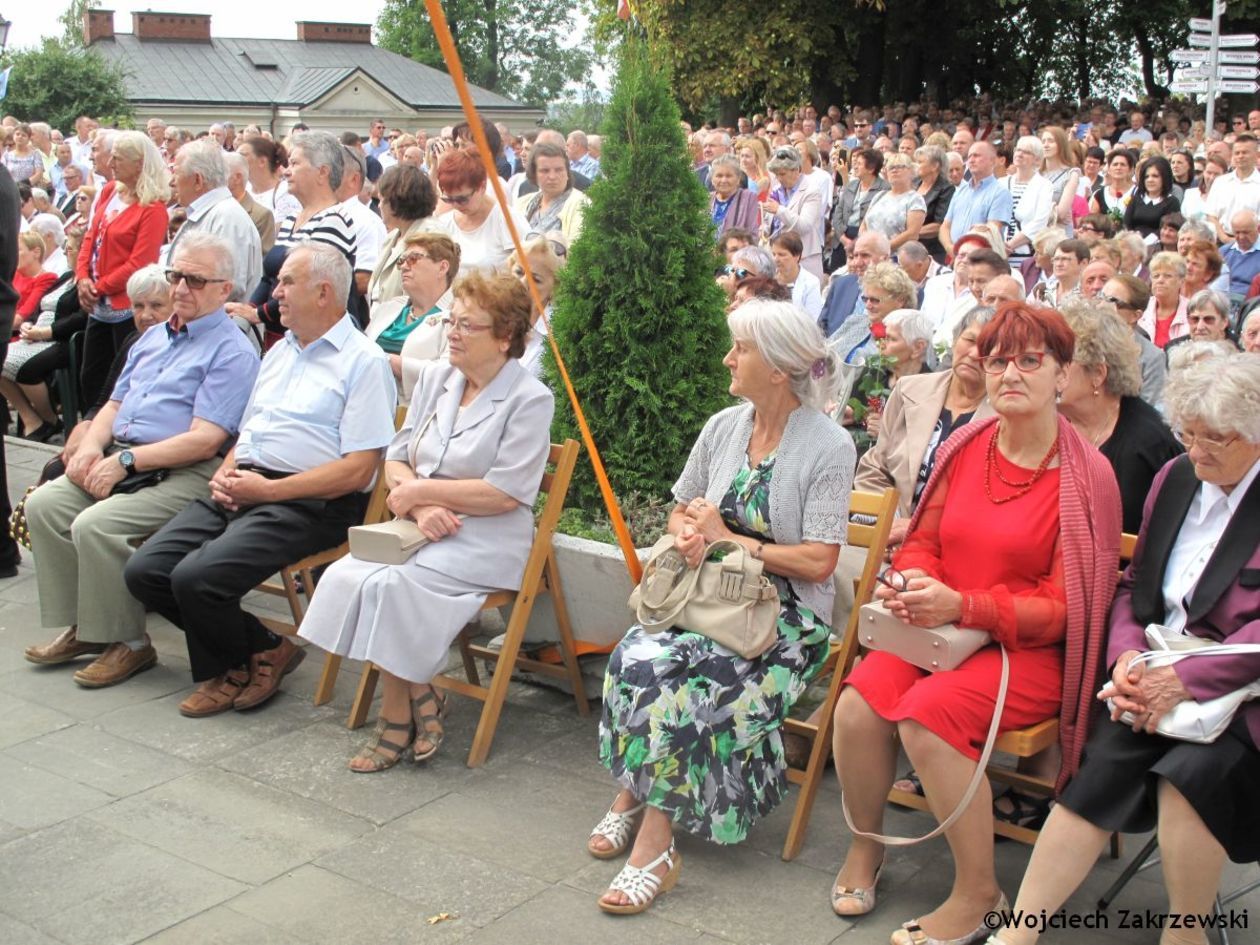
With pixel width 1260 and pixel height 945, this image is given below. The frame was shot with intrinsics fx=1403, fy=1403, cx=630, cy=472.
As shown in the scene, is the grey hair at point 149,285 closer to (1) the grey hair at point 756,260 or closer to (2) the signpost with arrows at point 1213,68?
(1) the grey hair at point 756,260

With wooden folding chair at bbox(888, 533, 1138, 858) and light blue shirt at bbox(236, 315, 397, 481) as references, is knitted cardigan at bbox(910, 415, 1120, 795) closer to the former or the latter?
wooden folding chair at bbox(888, 533, 1138, 858)

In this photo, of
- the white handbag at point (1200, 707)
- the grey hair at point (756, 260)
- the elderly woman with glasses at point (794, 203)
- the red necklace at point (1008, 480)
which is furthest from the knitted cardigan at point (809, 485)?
the elderly woman with glasses at point (794, 203)

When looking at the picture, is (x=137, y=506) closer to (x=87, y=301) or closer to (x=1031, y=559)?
(x=87, y=301)

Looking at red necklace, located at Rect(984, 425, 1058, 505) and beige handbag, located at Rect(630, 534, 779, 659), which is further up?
red necklace, located at Rect(984, 425, 1058, 505)

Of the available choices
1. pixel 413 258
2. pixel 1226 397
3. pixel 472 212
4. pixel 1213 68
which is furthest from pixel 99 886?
pixel 1213 68

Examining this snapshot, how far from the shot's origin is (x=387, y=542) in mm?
4594

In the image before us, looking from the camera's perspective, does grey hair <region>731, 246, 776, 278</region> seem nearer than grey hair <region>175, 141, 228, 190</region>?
No

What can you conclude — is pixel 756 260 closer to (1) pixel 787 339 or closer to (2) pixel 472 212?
(2) pixel 472 212

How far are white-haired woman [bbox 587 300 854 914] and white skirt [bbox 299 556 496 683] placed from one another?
732 millimetres

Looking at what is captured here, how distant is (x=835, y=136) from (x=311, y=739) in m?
16.4

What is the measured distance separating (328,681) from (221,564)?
0.58 m

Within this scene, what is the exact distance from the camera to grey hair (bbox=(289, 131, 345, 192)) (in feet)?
23.6

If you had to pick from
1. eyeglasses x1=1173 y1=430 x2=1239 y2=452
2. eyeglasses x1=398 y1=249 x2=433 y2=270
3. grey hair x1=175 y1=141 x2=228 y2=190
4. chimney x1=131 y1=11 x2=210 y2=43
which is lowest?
eyeglasses x1=1173 y1=430 x2=1239 y2=452

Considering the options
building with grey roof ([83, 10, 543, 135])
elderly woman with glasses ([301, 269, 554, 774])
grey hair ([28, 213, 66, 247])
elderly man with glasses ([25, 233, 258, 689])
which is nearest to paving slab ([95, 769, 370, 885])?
Result: elderly woman with glasses ([301, 269, 554, 774])
